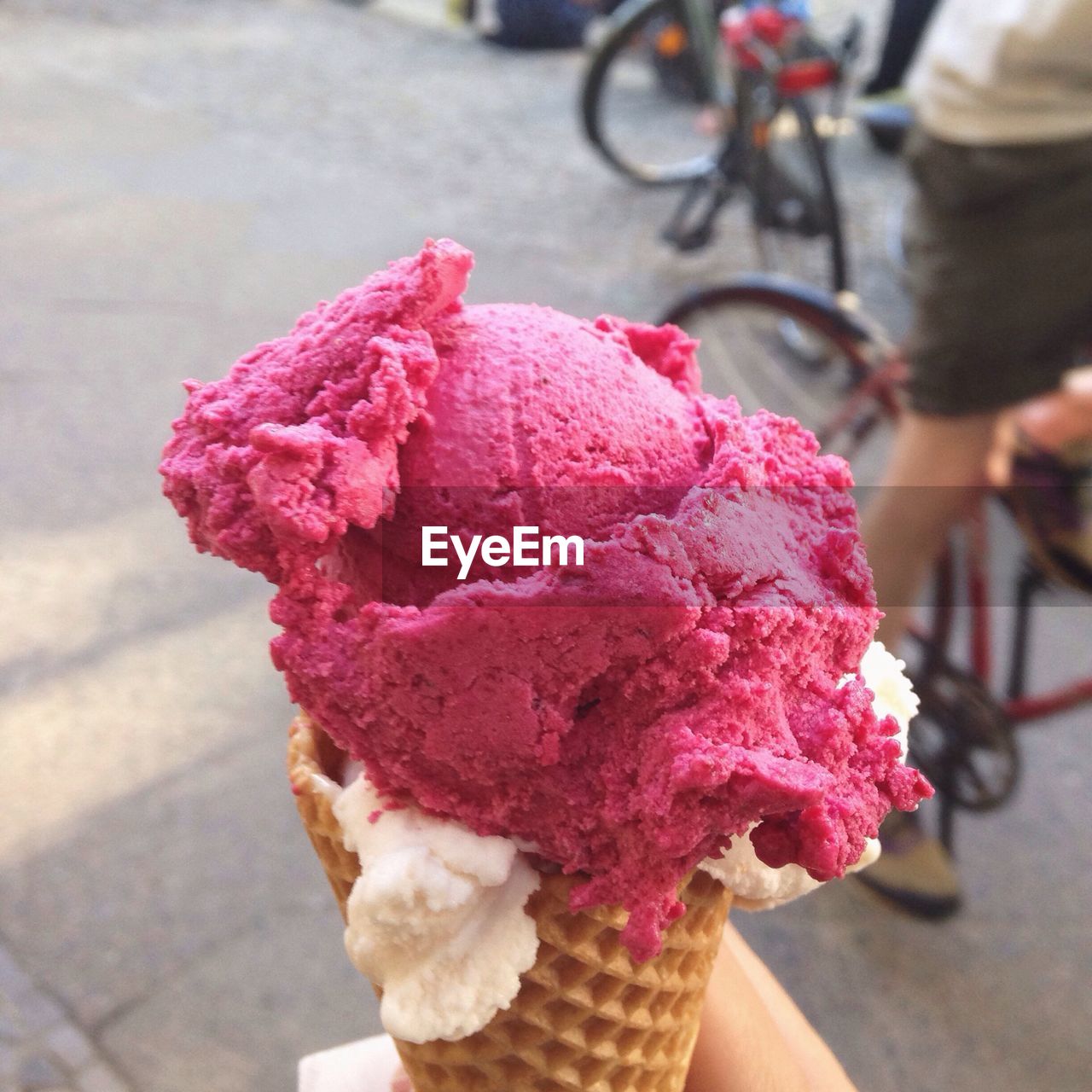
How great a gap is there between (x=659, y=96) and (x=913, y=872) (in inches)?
196

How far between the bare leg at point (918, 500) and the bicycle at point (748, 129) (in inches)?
77.4

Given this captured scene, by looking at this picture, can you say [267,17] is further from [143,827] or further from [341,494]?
[341,494]

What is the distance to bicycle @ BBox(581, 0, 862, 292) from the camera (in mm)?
3504

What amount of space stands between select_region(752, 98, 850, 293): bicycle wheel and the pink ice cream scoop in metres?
3.08

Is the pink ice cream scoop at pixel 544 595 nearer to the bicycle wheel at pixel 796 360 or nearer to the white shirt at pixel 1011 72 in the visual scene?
the bicycle wheel at pixel 796 360

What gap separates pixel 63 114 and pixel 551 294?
121 inches

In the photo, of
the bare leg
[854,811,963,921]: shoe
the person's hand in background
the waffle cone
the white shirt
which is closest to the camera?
the waffle cone

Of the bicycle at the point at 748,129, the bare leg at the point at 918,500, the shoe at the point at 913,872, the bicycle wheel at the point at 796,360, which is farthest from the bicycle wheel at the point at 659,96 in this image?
the shoe at the point at 913,872

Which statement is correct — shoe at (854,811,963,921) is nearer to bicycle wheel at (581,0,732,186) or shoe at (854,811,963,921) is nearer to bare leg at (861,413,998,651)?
bare leg at (861,413,998,651)

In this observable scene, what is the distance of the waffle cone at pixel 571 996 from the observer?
78 cm

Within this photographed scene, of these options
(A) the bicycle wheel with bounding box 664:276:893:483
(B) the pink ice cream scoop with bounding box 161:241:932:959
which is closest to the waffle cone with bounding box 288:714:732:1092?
(B) the pink ice cream scoop with bounding box 161:241:932:959

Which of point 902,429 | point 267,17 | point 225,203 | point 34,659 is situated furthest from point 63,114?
point 902,429

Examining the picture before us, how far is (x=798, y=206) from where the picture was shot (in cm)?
374

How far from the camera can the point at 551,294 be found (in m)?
3.80
